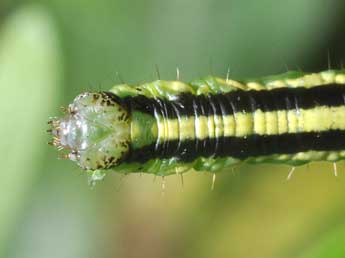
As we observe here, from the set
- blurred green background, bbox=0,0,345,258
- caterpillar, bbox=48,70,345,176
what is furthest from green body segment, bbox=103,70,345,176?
blurred green background, bbox=0,0,345,258

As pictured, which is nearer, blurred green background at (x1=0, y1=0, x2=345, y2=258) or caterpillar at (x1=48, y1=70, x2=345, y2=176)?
caterpillar at (x1=48, y1=70, x2=345, y2=176)

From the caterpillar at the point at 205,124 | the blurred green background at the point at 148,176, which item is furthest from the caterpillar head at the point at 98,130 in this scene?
the blurred green background at the point at 148,176

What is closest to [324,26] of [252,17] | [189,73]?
[252,17]

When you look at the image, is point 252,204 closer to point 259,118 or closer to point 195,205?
point 195,205

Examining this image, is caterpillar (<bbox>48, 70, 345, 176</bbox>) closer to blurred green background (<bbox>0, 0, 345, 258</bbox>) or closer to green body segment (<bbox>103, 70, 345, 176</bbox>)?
green body segment (<bbox>103, 70, 345, 176</bbox>)

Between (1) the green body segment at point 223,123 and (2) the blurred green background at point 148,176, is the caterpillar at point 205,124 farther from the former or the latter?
(2) the blurred green background at point 148,176

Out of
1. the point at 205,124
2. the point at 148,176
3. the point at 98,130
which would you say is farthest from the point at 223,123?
the point at 148,176

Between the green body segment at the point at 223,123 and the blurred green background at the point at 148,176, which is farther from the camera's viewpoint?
the blurred green background at the point at 148,176
